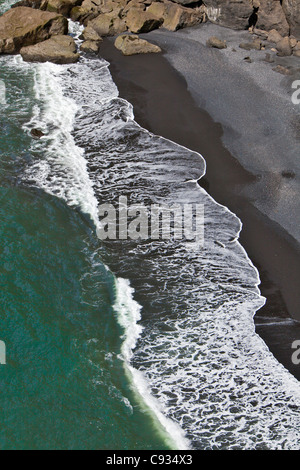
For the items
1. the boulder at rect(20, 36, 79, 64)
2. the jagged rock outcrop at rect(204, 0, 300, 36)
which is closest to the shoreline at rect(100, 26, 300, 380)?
the boulder at rect(20, 36, 79, 64)

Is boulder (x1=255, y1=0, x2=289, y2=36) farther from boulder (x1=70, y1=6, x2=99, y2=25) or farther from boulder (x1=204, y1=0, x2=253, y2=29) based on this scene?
boulder (x1=70, y1=6, x2=99, y2=25)

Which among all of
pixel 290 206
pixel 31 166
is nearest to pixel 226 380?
pixel 290 206

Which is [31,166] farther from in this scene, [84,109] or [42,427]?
[42,427]

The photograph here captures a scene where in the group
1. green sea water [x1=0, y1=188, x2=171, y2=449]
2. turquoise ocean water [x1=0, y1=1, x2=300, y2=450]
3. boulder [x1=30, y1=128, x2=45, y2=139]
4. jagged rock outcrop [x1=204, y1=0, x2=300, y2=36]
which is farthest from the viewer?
jagged rock outcrop [x1=204, y1=0, x2=300, y2=36]

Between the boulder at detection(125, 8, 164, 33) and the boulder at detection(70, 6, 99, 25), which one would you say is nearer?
the boulder at detection(125, 8, 164, 33)
